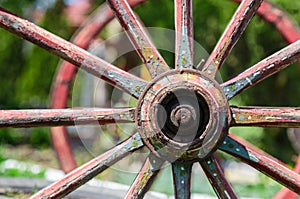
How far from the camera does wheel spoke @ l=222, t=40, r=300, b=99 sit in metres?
3.33

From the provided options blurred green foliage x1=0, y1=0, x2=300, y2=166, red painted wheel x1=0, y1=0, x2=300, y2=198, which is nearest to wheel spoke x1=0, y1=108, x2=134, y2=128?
red painted wheel x1=0, y1=0, x2=300, y2=198

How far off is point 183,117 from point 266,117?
0.43 m

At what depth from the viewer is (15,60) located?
13.9m

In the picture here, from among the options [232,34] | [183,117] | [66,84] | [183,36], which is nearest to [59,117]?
[183,117]

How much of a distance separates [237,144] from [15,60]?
36.2 ft

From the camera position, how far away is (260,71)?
3359 mm

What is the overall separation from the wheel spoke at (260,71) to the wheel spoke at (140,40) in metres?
0.33

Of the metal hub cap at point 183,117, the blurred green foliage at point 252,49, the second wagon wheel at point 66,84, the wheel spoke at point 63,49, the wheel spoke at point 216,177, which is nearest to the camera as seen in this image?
the metal hub cap at point 183,117

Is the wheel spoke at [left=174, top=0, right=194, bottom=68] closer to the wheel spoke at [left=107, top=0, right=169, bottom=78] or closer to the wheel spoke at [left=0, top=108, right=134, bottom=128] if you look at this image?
the wheel spoke at [left=107, top=0, right=169, bottom=78]

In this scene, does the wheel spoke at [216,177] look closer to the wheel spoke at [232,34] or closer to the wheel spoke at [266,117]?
the wheel spoke at [266,117]

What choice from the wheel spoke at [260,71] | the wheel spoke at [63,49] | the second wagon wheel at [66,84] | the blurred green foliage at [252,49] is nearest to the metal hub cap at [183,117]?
the wheel spoke at [260,71]

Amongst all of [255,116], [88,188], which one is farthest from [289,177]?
[88,188]

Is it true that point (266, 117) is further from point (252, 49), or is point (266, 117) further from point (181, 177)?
point (252, 49)

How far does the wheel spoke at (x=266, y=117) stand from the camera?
330cm
